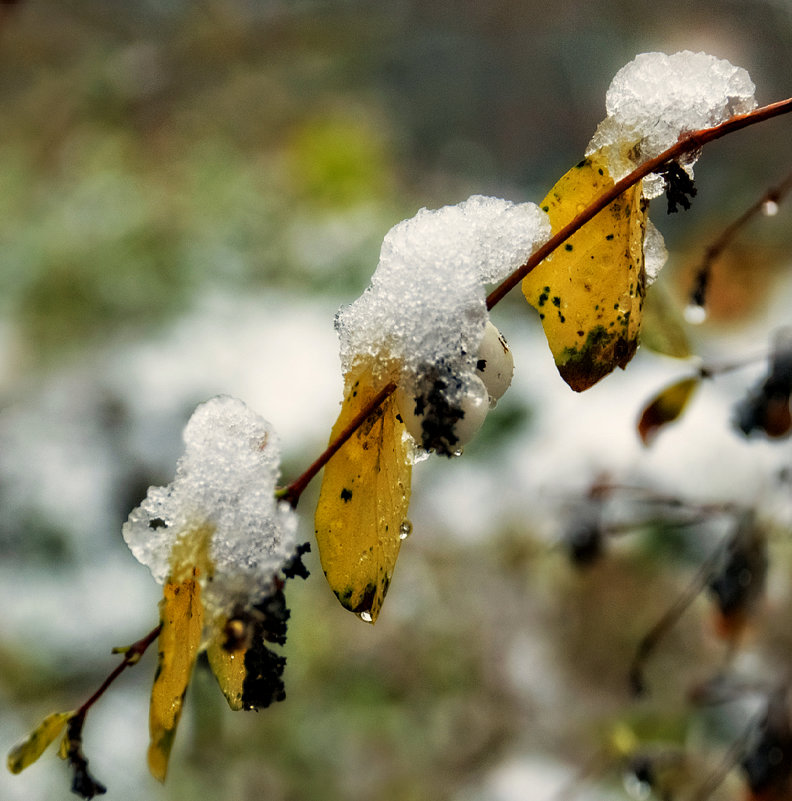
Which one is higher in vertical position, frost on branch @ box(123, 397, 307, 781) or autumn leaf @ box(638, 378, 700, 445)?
autumn leaf @ box(638, 378, 700, 445)

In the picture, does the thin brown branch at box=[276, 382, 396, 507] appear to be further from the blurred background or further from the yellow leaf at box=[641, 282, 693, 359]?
the blurred background

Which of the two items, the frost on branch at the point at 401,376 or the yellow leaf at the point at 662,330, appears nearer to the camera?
the frost on branch at the point at 401,376

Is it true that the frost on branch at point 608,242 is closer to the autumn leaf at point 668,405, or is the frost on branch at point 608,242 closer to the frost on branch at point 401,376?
the frost on branch at point 401,376

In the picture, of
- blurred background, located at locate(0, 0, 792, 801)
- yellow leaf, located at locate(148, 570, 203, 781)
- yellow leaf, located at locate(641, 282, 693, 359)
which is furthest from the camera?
blurred background, located at locate(0, 0, 792, 801)

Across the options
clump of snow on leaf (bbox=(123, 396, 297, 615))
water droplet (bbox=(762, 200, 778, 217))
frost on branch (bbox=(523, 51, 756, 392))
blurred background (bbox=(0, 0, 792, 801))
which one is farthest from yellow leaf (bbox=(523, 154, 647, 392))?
blurred background (bbox=(0, 0, 792, 801))

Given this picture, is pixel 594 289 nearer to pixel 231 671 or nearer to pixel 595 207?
pixel 595 207

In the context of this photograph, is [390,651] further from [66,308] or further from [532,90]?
[532,90]

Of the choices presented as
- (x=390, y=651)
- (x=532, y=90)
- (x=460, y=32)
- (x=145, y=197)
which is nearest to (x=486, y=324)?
(x=390, y=651)

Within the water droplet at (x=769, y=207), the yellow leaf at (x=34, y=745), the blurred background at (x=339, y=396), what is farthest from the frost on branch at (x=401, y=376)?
the blurred background at (x=339, y=396)
